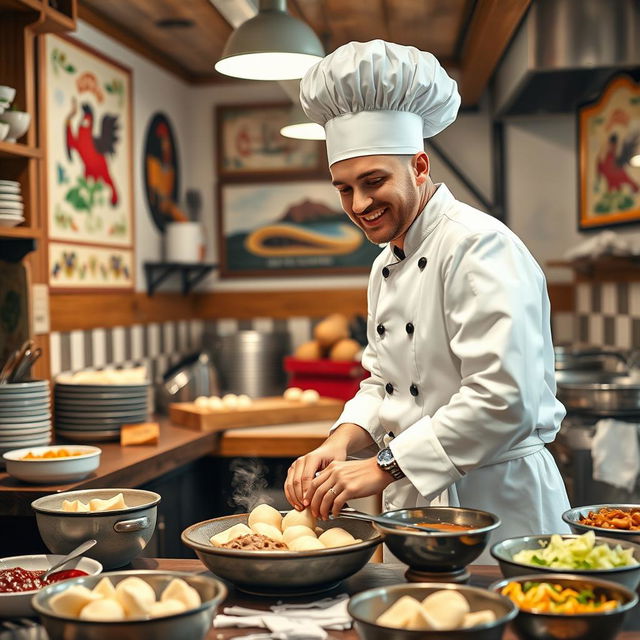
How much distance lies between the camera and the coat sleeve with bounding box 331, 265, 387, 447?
7.15 feet

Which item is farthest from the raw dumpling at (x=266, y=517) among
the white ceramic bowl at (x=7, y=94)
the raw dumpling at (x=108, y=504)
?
the white ceramic bowl at (x=7, y=94)

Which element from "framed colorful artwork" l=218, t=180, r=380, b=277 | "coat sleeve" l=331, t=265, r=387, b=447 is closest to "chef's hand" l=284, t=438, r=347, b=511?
"coat sleeve" l=331, t=265, r=387, b=447

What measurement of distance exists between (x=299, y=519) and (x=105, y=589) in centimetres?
49

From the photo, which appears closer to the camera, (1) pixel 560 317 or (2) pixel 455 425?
(2) pixel 455 425

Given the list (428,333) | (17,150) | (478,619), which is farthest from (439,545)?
(17,150)

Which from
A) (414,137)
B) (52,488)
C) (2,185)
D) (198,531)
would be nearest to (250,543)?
(198,531)

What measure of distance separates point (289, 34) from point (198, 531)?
5.89 ft

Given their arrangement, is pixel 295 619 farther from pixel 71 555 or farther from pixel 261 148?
pixel 261 148

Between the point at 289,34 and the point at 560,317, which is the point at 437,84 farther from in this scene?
the point at 560,317

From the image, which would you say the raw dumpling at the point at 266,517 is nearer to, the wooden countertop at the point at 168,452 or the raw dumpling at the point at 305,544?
the raw dumpling at the point at 305,544

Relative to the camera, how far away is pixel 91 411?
11.5 ft

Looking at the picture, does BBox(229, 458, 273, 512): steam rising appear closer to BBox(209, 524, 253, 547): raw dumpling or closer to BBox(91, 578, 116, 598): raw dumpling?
BBox(209, 524, 253, 547): raw dumpling

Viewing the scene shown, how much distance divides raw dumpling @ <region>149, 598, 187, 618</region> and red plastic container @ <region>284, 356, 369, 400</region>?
3.16m

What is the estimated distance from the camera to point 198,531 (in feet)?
5.63
